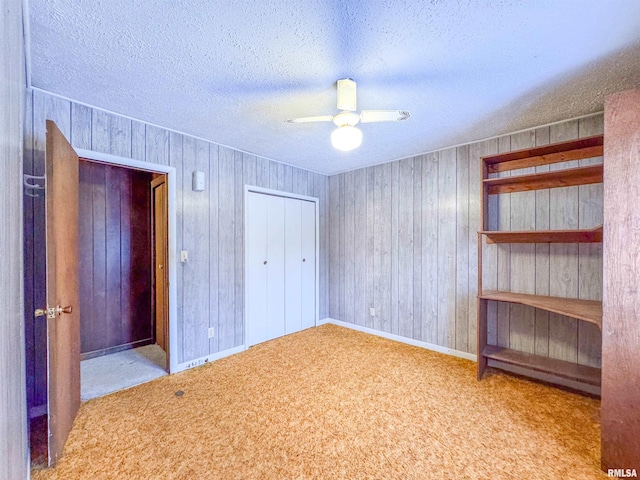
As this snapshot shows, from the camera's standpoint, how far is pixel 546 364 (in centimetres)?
245

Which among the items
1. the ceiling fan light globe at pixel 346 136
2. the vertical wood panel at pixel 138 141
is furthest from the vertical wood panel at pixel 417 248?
the vertical wood panel at pixel 138 141

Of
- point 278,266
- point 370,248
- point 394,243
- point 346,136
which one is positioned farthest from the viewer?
point 370,248

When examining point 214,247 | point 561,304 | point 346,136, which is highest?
point 346,136

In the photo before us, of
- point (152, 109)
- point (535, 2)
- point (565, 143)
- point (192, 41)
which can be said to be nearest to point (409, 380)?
point (565, 143)

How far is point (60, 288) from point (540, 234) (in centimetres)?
367

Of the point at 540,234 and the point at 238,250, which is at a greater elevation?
the point at 540,234

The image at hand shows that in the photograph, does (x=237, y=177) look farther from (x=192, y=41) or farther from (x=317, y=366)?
(x=317, y=366)

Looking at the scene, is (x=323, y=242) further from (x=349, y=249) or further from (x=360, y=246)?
(x=360, y=246)

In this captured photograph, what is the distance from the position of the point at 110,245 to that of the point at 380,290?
3.37m

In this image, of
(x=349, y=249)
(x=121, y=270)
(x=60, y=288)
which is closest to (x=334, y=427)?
(x=60, y=288)

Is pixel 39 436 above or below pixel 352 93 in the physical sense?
below

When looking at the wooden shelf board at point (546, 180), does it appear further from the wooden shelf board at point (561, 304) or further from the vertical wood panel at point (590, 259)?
the wooden shelf board at point (561, 304)

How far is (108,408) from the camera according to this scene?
86.6 inches

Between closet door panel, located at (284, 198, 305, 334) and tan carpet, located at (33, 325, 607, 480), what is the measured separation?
3.60ft
